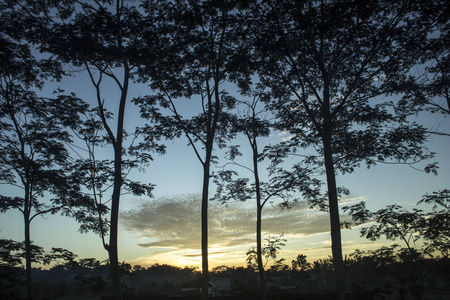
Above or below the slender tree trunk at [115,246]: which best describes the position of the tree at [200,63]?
above

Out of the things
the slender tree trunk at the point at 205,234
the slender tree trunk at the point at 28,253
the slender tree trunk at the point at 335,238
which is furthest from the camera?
the slender tree trunk at the point at 28,253

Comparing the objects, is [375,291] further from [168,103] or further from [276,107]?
[168,103]

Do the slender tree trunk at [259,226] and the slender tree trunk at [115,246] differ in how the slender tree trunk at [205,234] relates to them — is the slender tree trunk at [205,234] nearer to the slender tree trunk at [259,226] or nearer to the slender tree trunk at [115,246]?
the slender tree trunk at [115,246]

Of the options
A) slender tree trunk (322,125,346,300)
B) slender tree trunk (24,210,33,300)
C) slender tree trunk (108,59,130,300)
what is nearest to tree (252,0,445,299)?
slender tree trunk (322,125,346,300)

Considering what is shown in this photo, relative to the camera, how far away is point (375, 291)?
14562mm

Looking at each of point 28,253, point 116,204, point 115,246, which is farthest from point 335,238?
point 28,253

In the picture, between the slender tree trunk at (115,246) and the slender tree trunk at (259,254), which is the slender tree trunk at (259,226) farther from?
the slender tree trunk at (115,246)

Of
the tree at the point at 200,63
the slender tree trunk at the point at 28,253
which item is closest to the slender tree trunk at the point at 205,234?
the tree at the point at 200,63

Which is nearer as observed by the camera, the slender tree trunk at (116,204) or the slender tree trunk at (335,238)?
the slender tree trunk at (335,238)

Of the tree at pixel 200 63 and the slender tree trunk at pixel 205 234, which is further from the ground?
the tree at pixel 200 63

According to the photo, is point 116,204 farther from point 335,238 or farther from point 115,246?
point 335,238

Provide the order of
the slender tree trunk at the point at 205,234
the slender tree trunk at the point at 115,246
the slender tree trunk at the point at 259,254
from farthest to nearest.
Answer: the slender tree trunk at the point at 259,254, the slender tree trunk at the point at 205,234, the slender tree trunk at the point at 115,246

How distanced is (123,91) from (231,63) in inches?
252

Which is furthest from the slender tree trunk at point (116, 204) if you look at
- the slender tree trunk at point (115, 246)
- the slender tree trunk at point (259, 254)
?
the slender tree trunk at point (259, 254)
